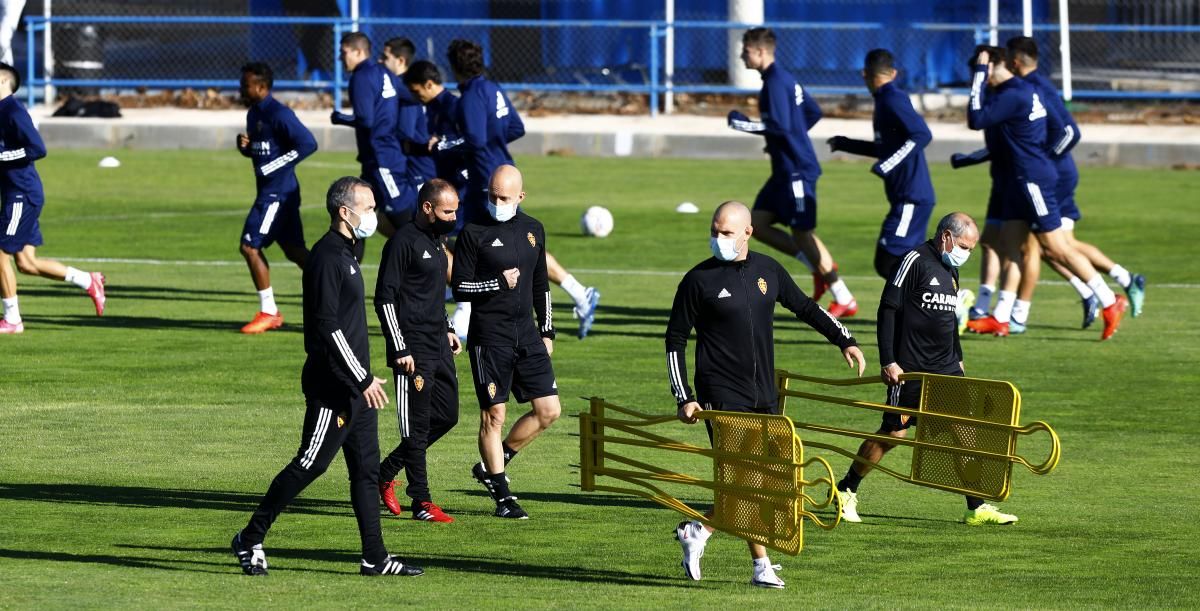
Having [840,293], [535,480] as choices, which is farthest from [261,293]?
[535,480]

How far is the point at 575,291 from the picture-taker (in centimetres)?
1652

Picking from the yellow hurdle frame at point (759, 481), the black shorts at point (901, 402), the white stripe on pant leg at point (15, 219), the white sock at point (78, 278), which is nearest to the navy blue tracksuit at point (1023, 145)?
the black shorts at point (901, 402)

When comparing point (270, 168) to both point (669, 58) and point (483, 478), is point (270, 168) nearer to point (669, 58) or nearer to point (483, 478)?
point (483, 478)

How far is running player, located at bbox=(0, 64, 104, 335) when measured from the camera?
16.2m

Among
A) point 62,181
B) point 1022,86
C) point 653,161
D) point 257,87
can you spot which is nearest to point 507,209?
point 257,87

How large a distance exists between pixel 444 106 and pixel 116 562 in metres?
8.13

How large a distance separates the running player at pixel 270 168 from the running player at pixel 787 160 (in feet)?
12.2

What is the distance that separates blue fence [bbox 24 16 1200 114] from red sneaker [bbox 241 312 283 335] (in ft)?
61.8

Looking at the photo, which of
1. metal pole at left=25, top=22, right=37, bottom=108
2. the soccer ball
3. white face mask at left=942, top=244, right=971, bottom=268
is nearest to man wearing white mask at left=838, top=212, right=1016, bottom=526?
white face mask at left=942, top=244, right=971, bottom=268

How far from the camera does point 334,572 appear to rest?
9.07 meters

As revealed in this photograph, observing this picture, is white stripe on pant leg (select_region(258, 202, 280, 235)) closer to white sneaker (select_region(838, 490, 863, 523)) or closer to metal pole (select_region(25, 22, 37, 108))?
white sneaker (select_region(838, 490, 863, 523))

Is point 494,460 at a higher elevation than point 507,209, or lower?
lower

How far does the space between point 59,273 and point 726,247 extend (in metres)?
9.58

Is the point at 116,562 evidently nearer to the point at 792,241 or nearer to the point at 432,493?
the point at 432,493
